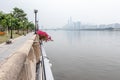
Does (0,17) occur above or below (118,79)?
above

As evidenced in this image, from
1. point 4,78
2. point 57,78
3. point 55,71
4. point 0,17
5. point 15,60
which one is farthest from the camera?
point 0,17

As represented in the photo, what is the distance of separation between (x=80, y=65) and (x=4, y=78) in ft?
74.0

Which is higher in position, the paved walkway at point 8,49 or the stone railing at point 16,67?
the stone railing at point 16,67

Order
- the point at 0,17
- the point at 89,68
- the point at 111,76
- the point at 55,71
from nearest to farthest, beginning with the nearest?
the point at 111,76 < the point at 55,71 < the point at 89,68 < the point at 0,17

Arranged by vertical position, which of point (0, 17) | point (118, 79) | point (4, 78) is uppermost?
point (0, 17)

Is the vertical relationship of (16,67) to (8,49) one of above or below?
above

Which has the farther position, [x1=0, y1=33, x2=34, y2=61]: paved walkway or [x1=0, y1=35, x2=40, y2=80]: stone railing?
[x1=0, y1=33, x2=34, y2=61]: paved walkway

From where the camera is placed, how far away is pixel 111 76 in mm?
18828

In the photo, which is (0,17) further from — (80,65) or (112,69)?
(112,69)

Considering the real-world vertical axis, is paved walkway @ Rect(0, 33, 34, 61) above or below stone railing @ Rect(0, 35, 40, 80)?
below

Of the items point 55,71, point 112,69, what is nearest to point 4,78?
point 55,71

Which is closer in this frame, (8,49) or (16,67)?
(16,67)

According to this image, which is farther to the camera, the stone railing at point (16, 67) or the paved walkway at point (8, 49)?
the paved walkway at point (8, 49)

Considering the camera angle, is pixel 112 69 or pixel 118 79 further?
pixel 112 69
